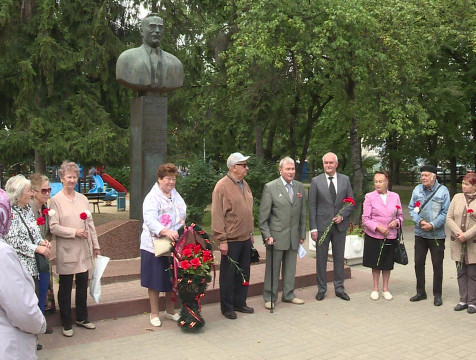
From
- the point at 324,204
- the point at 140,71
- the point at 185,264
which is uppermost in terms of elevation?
the point at 140,71

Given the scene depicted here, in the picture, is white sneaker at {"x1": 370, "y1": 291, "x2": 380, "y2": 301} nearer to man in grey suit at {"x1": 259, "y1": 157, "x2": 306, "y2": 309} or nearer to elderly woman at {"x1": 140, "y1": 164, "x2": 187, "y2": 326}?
man in grey suit at {"x1": 259, "y1": 157, "x2": 306, "y2": 309}

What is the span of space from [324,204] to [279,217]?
2.60 ft

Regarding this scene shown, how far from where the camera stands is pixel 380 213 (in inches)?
263

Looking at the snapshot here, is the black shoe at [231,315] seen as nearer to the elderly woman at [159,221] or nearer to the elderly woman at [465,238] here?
the elderly woman at [159,221]

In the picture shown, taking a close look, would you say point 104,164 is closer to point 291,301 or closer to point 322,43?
point 322,43

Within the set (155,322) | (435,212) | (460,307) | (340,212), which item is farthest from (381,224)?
(155,322)

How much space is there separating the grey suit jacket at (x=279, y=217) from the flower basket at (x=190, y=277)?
1.15m

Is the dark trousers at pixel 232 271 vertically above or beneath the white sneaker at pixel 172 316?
above

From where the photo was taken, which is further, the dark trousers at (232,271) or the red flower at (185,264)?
the dark trousers at (232,271)

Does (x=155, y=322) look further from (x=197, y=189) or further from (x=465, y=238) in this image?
(x=197, y=189)

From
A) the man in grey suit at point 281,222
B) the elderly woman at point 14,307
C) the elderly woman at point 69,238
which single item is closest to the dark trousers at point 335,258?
the man in grey suit at point 281,222

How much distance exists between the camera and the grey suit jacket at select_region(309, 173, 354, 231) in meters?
6.75

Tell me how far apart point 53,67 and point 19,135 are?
2024 millimetres

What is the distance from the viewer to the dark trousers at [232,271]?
5.88 m
